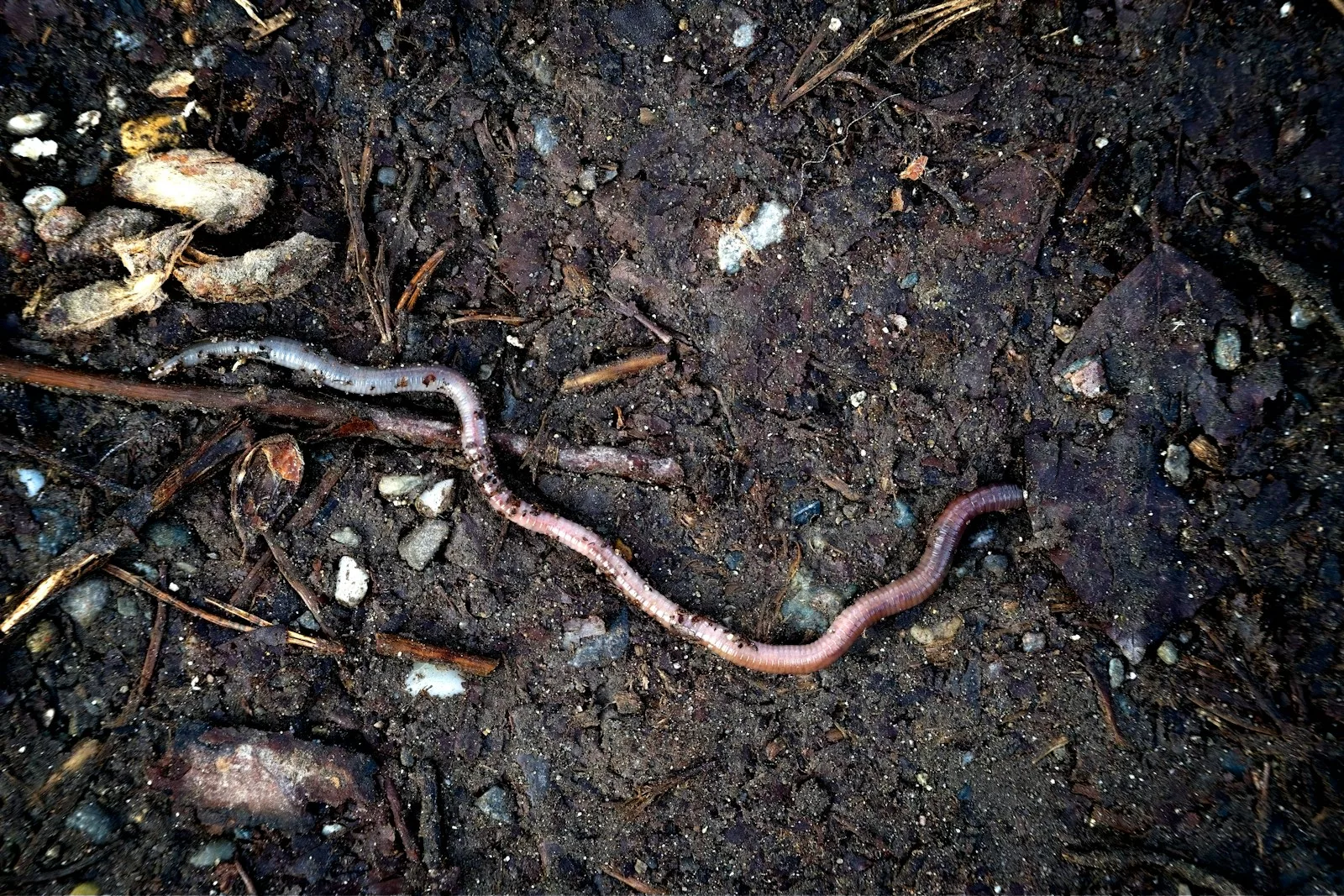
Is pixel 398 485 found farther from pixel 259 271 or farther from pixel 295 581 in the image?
pixel 259 271

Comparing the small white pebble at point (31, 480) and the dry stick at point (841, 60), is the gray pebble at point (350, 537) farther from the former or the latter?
the dry stick at point (841, 60)

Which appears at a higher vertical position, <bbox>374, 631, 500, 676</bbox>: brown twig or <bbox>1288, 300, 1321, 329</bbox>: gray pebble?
<bbox>1288, 300, 1321, 329</bbox>: gray pebble

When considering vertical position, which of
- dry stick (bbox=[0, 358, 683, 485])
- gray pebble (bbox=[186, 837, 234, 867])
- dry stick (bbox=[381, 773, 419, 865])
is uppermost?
dry stick (bbox=[0, 358, 683, 485])

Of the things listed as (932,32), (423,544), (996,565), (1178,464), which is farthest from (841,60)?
(423,544)

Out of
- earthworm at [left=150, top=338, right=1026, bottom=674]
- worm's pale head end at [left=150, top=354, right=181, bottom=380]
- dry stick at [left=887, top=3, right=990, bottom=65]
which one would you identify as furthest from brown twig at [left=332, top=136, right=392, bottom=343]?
dry stick at [left=887, top=3, right=990, bottom=65]

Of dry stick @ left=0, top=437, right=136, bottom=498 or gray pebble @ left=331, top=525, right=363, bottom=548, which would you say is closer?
dry stick @ left=0, top=437, right=136, bottom=498

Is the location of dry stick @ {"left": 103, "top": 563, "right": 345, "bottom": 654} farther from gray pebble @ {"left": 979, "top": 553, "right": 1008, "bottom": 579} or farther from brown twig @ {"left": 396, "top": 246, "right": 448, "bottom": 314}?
gray pebble @ {"left": 979, "top": 553, "right": 1008, "bottom": 579}
